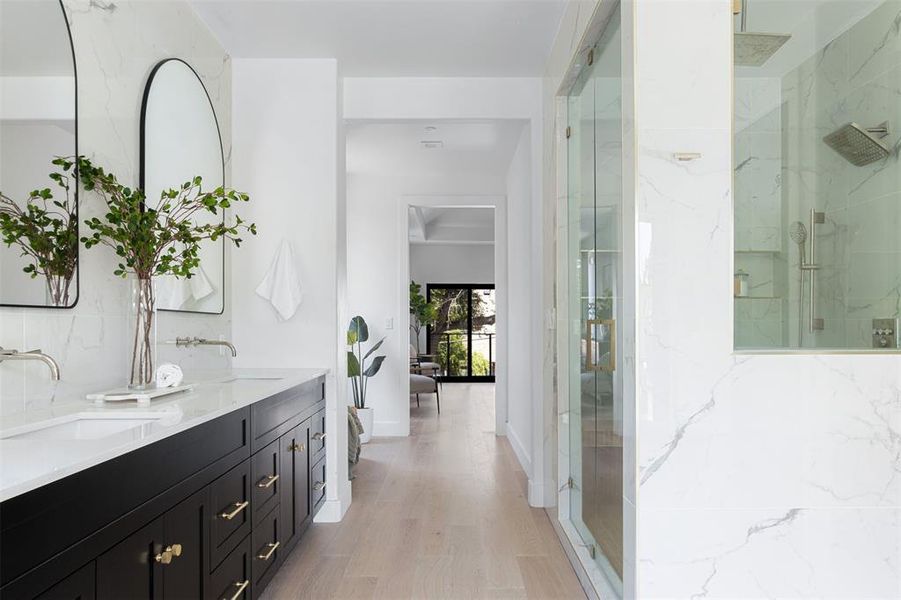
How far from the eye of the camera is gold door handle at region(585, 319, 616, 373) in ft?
7.31

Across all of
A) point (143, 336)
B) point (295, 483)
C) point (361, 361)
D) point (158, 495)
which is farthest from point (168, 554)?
point (361, 361)

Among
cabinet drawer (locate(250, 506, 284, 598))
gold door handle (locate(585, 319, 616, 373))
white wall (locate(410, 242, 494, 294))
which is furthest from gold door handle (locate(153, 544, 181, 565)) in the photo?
white wall (locate(410, 242, 494, 294))

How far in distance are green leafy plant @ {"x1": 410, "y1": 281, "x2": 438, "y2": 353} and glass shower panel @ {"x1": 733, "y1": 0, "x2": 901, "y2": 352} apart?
8.42 metres

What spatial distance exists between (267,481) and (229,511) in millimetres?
362

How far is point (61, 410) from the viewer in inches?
67.6

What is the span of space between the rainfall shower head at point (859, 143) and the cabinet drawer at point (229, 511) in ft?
7.10

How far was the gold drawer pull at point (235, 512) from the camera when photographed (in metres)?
1.83

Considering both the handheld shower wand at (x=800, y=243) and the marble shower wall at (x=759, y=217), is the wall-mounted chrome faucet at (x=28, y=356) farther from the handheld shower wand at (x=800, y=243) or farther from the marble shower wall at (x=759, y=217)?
the handheld shower wand at (x=800, y=243)

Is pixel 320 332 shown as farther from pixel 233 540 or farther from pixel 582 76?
pixel 582 76

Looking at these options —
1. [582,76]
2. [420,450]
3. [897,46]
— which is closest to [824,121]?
[897,46]

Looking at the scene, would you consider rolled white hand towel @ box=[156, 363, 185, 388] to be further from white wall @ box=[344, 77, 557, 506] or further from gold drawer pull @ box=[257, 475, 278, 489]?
white wall @ box=[344, 77, 557, 506]

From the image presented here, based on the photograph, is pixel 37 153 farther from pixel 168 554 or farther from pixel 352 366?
pixel 352 366

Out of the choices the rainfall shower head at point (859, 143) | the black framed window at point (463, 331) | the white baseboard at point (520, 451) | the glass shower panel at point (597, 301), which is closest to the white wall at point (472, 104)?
the white baseboard at point (520, 451)

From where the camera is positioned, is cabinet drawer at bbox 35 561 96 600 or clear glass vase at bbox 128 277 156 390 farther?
clear glass vase at bbox 128 277 156 390
